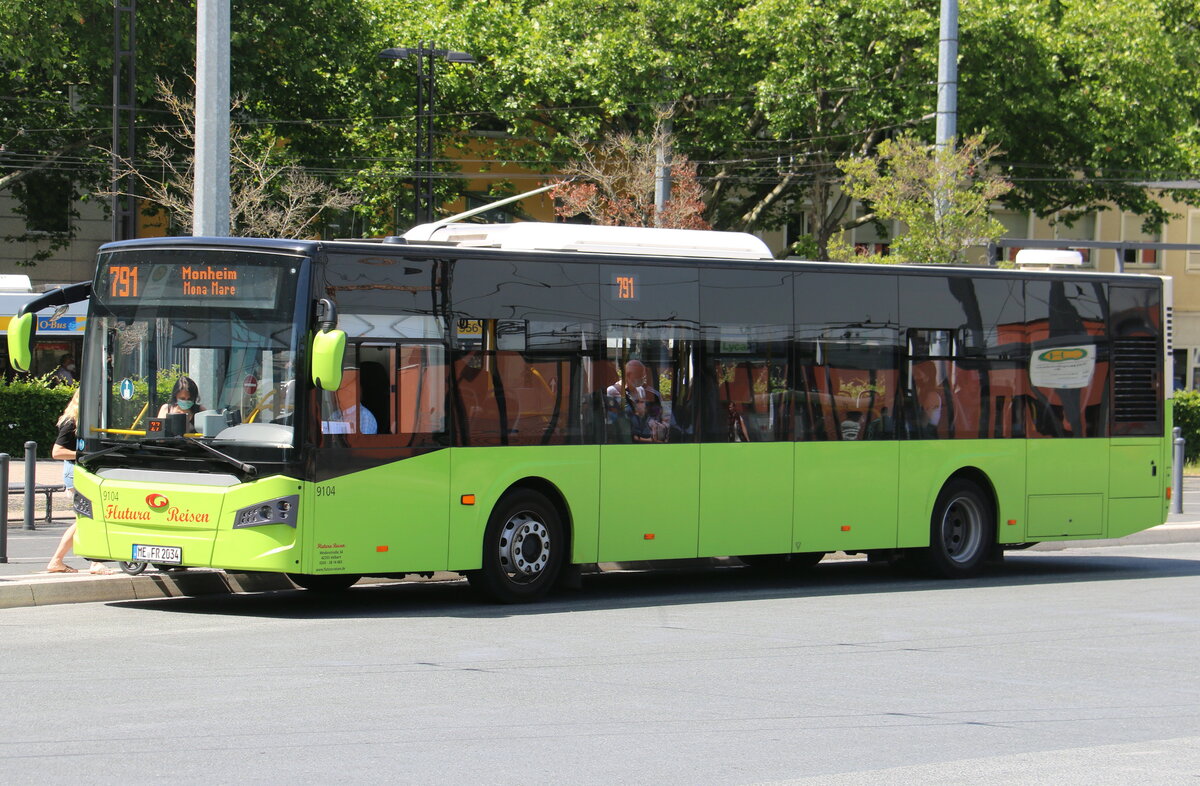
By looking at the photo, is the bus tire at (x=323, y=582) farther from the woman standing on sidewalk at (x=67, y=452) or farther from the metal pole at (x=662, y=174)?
the metal pole at (x=662, y=174)

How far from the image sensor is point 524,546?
13.5 meters

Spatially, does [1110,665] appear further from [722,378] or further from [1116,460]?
[1116,460]

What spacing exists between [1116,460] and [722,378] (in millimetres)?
5368

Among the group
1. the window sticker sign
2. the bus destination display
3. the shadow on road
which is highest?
the bus destination display

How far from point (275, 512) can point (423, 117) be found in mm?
32589

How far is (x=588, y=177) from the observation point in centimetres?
4075

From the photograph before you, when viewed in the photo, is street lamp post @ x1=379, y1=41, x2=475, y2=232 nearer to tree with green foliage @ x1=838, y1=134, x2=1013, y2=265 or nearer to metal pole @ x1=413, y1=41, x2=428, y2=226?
metal pole @ x1=413, y1=41, x2=428, y2=226

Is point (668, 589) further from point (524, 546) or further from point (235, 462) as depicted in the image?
point (235, 462)

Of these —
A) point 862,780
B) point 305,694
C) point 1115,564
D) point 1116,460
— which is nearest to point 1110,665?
point 862,780

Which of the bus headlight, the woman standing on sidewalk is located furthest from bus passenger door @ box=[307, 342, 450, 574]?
the woman standing on sidewalk

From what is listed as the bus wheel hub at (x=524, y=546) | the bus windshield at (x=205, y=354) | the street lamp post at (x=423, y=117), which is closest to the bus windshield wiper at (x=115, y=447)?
the bus windshield at (x=205, y=354)

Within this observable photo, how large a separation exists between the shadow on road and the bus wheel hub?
332 millimetres

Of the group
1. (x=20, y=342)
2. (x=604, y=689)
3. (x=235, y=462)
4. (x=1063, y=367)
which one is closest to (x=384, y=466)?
(x=235, y=462)

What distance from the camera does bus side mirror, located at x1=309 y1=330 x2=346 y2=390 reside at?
11.6 metres
